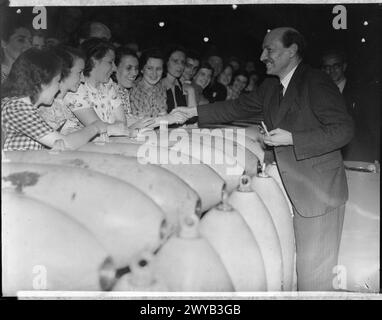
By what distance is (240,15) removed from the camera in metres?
1.39

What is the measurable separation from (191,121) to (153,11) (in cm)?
40

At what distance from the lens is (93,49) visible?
137 centimetres

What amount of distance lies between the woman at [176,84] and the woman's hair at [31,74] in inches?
19.4

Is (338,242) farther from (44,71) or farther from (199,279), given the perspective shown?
(44,71)

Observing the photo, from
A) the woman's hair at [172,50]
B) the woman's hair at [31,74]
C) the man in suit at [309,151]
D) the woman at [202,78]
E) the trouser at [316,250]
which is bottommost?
the trouser at [316,250]

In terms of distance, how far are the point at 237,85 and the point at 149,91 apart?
419mm

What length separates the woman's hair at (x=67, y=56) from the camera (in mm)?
1252

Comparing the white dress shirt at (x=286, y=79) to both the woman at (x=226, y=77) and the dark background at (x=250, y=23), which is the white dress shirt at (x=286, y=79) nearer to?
the dark background at (x=250, y=23)

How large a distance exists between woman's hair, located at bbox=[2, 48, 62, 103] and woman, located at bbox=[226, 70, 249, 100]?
737 mm

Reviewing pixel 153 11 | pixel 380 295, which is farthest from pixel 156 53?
pixel 380 295

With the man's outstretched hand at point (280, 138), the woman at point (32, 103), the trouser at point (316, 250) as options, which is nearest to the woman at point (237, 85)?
the man's outstretched hand at point (280, 138)

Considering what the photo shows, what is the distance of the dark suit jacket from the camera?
4.16ft

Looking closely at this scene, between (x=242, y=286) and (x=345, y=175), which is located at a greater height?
(x=345, y=175)

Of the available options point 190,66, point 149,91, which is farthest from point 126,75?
point 190,66
